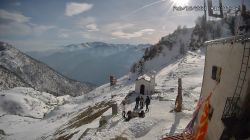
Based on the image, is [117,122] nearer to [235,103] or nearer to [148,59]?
[235,103]

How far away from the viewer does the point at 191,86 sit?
60844 mm

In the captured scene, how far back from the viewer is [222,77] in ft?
59.7

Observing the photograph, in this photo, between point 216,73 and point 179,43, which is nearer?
point 216,73

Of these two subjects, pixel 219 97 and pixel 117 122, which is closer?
pixel 219 97

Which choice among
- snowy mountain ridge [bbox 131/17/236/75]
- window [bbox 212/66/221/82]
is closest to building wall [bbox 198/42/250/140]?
window [bbox 212/66/221/82]

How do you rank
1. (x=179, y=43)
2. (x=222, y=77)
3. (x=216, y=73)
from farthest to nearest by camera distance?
(x=179, y=43), (x=216, y=73), (x=222, y=77)

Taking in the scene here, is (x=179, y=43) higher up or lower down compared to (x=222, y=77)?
higher up

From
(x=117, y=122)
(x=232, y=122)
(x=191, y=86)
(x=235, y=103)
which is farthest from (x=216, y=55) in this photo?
(x=191, y=86)

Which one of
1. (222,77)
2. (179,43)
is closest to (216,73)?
(222,77)

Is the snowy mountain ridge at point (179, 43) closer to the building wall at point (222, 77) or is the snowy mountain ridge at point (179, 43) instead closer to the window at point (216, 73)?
the building wall at point (222, 77)

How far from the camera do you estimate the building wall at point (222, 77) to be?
15.8 m

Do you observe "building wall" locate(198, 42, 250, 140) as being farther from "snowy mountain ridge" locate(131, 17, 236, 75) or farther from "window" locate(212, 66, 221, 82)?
"snowy mountain ridge" locate(131, 17, 236, 75)

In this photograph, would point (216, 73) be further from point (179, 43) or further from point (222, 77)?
point (179, 43)

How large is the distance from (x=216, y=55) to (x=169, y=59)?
12268 centimetres
